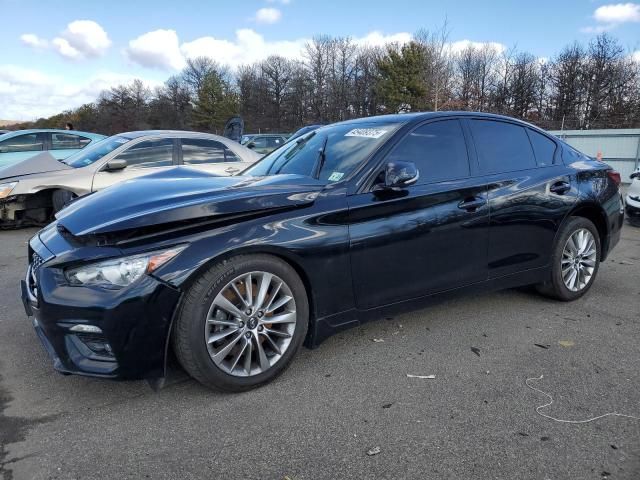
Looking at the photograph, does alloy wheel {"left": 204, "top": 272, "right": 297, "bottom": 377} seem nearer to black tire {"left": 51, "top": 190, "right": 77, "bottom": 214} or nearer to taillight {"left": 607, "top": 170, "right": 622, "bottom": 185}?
taillight {"left": 607, "top": 170, "right": 622, "bottom": 185}

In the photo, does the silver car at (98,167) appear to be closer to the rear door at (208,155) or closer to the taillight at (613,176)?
the rear door at (208,155)

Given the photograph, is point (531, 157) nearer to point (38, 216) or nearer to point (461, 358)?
point (461, 358)

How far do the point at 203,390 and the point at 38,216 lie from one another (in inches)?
249

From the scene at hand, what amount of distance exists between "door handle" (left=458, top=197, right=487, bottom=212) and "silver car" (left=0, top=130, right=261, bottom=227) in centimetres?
449

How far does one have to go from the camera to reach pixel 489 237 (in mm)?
3664

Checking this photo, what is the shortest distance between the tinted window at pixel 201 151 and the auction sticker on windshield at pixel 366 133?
481 centimetres

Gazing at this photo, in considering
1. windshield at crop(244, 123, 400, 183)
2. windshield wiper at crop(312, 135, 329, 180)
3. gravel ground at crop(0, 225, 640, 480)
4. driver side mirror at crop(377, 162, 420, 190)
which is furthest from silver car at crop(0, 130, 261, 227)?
driver side mirror at crop(377, 162, 420, 190)

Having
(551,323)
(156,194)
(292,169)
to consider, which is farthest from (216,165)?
(551,323)

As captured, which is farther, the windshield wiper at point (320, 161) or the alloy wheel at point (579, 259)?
the alloy wheel at point (579, 259)

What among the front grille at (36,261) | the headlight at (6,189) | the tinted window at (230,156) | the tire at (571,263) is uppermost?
the tinted window at (230,156)

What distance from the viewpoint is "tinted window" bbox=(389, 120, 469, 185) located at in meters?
3.43

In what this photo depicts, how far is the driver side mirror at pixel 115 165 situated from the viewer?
24.1 feet

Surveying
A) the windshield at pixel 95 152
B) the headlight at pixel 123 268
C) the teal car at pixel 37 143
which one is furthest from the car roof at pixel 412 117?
the teal car at pixel 37 143

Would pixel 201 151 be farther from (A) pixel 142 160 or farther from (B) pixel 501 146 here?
(B) pixel 501 146
